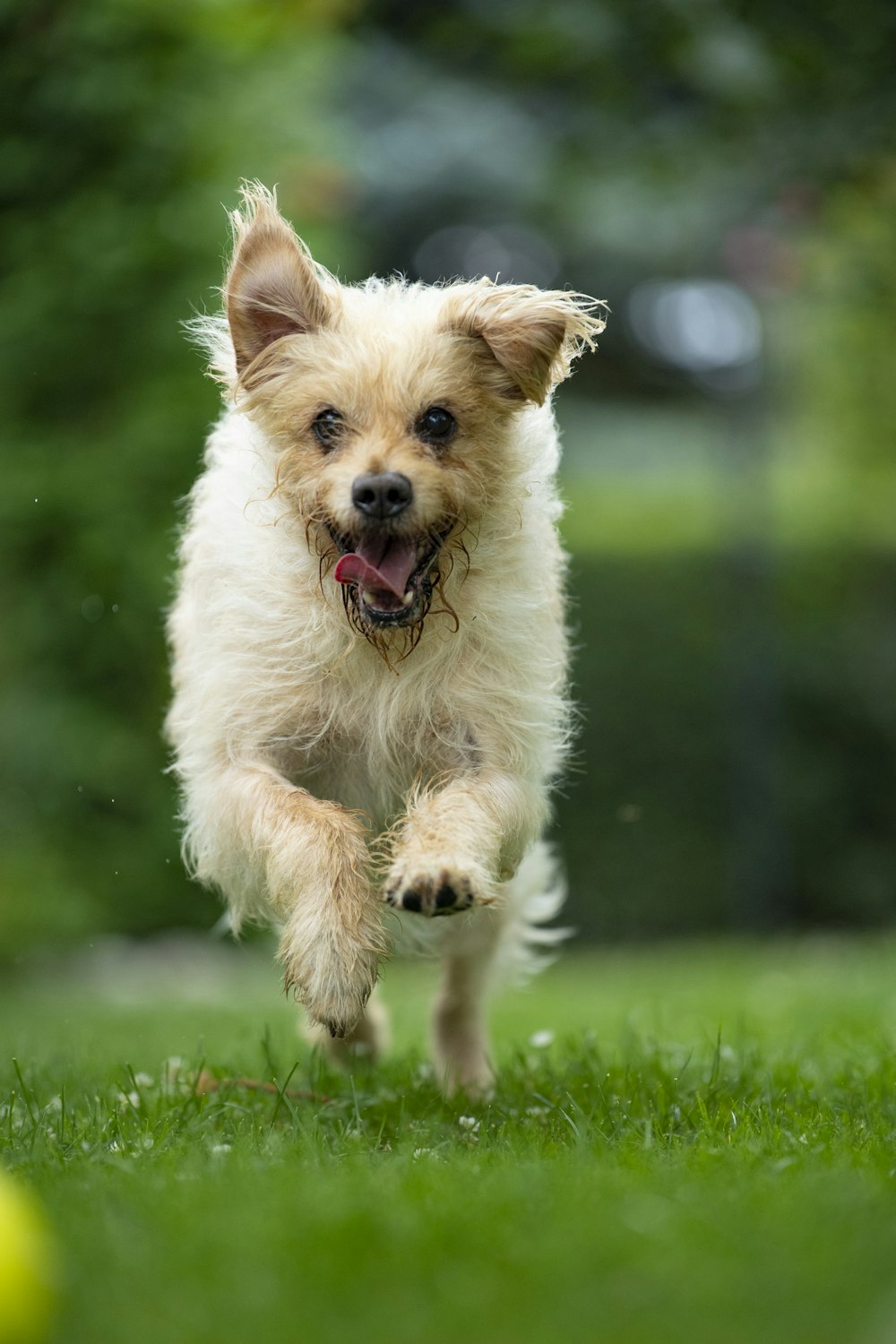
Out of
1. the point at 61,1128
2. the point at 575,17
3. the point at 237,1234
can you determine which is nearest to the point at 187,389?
the point at 575,17

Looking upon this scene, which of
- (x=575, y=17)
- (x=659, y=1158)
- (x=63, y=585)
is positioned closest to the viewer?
(x=659, y=1158)

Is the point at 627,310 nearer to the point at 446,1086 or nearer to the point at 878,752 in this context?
the point at 878,752

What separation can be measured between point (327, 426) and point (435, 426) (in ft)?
0.84

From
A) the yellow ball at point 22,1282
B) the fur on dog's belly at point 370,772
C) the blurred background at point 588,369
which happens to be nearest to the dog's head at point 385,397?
the fur on dog's belly at point 370,772

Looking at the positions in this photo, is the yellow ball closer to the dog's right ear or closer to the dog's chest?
the dog's chest

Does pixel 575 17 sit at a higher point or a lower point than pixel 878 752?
higher

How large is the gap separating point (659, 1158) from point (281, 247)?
89.5 inches

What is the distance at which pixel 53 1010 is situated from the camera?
26.8ft

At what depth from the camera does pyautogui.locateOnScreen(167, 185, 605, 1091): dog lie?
3615 mm

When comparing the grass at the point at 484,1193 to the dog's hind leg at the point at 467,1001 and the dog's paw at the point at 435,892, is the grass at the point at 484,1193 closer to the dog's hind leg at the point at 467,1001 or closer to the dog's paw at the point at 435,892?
the dog's hind leg at the point at 467,1001

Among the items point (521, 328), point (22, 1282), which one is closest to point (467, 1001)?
point (521, 328)

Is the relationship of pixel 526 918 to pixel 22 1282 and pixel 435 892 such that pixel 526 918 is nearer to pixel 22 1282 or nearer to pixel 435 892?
pixel 435 892

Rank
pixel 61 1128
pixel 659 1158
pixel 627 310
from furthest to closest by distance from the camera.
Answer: pixel 627 310
pixel 61 1128
pixel 659 1158

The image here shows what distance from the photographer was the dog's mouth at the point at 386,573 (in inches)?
144
